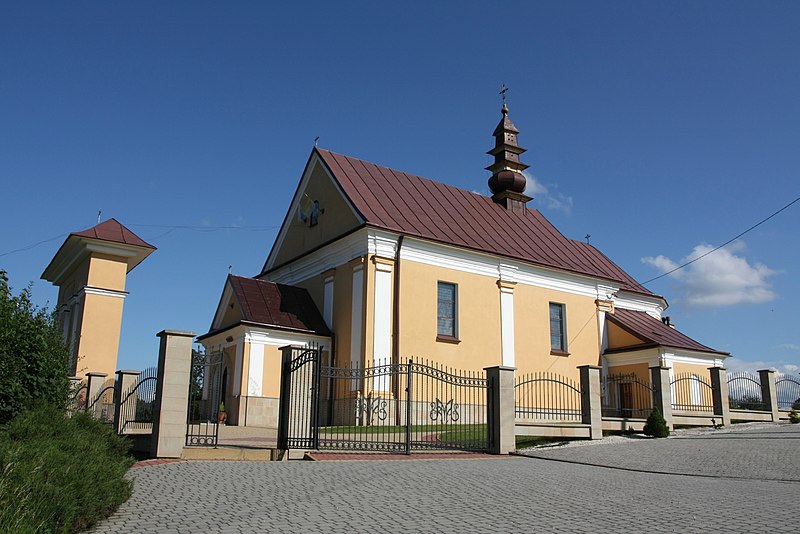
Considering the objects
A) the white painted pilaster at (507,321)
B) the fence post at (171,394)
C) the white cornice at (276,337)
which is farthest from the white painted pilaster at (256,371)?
the fence post at (171,394)

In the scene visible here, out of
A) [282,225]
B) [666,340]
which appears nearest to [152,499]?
[282,225]

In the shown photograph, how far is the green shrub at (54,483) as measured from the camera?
5859 mm

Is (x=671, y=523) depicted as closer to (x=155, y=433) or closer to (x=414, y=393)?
(x=155, y=433)

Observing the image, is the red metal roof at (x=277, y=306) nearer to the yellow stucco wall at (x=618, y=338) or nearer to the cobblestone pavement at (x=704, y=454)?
the cobblestone pavement at (x=704, y=454)

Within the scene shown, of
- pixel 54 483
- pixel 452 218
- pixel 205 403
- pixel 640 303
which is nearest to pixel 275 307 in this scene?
pixel 205 403

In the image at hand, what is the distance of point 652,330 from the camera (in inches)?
1228

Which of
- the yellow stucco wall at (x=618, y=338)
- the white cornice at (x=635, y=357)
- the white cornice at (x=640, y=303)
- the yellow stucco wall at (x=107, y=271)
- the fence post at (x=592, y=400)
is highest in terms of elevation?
the white cornice at (x=640, y=303)

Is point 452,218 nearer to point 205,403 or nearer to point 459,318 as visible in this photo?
point 459,318

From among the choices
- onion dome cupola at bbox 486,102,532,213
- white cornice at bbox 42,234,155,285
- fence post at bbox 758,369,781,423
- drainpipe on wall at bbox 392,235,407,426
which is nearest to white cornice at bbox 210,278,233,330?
white cornice at bbox 42,234,155,285

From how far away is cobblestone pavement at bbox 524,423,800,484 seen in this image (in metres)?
12.8

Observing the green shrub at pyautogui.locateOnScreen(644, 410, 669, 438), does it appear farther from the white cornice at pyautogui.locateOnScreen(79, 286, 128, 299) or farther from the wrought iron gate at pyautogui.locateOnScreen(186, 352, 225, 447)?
the white cornice at pyautogui.locateOnScreen(79, 286, 128, 299)

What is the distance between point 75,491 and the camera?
6.83 metres

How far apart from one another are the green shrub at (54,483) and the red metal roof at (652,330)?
82.4 ft

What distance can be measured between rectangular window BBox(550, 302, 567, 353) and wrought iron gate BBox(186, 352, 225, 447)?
1384 cm
